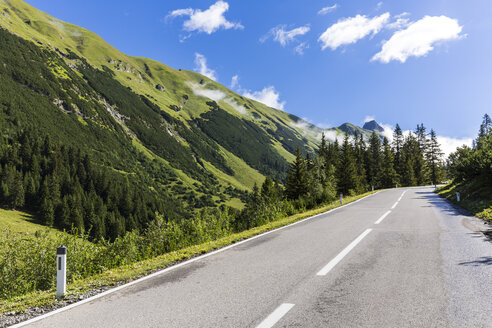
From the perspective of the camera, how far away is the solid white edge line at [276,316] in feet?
10.4

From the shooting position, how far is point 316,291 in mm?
4191

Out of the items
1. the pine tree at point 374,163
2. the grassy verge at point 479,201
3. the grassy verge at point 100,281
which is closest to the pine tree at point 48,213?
the pine tree at point 374,163

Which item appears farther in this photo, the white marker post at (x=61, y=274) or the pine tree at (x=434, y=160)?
the pine tree at (x=434, y=160)

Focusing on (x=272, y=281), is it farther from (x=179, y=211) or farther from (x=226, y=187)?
(x=226, y=187)

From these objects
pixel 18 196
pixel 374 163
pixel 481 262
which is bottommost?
pixel 18 196

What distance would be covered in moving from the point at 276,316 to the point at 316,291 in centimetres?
107

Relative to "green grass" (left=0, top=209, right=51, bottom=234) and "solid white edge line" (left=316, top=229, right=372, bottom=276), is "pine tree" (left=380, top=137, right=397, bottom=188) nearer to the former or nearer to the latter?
"solid white edge line" (left=316, top=229, right=372, bottom=276)

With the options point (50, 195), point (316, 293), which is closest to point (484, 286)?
point (316, 293)

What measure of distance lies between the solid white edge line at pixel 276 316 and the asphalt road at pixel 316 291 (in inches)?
0.5

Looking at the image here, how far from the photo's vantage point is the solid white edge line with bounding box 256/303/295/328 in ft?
10.4

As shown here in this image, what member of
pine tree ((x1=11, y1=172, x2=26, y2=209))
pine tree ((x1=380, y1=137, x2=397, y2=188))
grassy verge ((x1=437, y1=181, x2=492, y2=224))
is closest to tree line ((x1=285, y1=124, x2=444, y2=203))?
pine tree ((x1=380, y1=137, x2=397, y2=188))

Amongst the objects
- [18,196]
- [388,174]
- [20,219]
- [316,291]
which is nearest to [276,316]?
[316,291]

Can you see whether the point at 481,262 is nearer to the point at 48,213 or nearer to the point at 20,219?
the point at 20,219

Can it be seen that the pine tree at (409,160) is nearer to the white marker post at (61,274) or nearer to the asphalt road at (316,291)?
the asphalt road at (316,291)
